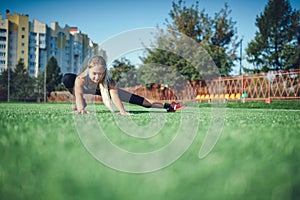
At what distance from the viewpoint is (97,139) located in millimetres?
1874

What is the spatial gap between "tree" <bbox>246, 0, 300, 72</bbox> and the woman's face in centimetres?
2189

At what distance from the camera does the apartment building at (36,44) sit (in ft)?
175

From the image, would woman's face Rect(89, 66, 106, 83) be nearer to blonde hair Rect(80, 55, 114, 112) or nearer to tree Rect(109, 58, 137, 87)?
blonde hair Rect(80, 55, 114, 112)

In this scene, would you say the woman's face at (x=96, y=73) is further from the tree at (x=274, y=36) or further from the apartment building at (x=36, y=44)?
the apartment building at (x=36, y=44)

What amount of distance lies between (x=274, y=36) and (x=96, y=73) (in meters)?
22.9

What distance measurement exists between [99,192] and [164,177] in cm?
26

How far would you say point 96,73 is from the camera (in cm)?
405

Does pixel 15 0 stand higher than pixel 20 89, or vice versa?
pixel 15 0

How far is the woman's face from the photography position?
4.01 meters

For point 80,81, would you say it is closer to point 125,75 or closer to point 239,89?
point 125,75

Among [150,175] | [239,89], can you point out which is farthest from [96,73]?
[239,89]

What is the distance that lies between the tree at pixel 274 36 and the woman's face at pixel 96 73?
71.8 feet

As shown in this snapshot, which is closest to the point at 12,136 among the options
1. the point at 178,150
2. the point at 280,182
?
the point at 178,150

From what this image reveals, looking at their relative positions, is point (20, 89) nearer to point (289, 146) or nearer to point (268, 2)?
point (268, 2)
